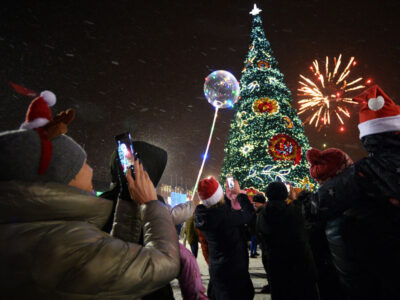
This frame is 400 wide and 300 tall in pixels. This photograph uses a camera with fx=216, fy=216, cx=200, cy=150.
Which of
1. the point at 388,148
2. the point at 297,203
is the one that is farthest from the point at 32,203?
the point at 297,203

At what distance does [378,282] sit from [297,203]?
1654mm

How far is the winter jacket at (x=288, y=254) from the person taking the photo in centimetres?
295

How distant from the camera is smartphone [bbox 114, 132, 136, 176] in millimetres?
1288

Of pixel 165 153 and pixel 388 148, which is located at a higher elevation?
pixel 165 153

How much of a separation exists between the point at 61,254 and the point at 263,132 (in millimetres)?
16051

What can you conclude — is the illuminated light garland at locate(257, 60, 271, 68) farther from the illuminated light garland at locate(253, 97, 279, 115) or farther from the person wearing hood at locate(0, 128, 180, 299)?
the person wearing hood at locate(0, 128, 180, 299)

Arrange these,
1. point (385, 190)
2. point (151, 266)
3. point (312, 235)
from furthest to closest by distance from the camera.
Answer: point (312, 235)
point (385, 190)
point (151, 266)

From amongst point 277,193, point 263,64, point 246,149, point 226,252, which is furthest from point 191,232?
point 263,64

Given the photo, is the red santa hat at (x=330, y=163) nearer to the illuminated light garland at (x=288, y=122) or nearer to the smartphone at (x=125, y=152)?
the smartphone at (x=125, y=152)

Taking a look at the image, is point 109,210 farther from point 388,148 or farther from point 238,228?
point 238,228

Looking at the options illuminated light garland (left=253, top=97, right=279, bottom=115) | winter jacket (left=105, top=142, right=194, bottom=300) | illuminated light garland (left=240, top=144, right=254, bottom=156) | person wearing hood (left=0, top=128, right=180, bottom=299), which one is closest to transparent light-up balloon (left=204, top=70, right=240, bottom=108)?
winter jacket (left=105, top=142, right=194, bottom=300)

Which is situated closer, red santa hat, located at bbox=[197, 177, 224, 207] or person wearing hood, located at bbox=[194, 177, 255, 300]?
person wearing hood, located at bbox=[194, 177, 255, 300]

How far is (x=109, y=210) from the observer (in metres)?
1.04

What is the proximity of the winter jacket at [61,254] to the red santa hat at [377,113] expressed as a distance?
5.72ft
